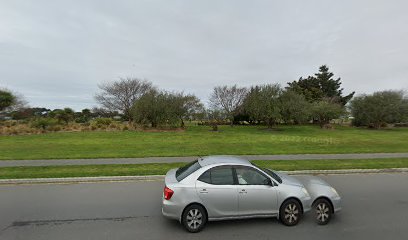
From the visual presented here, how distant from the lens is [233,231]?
489 centimetres

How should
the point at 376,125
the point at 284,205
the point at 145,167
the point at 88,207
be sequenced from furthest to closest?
1. the point at 376,125
2. the point at 145,167
3. the point at 88,207
4. the point at 284,205

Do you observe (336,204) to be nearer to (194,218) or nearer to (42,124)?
(194,218)

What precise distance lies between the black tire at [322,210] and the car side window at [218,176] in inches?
73.8

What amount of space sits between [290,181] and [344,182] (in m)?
4.03

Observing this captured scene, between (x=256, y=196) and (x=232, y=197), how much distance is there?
49cm

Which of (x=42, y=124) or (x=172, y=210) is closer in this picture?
(x=172, y=210)

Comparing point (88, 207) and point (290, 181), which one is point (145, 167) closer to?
point (88, 207)

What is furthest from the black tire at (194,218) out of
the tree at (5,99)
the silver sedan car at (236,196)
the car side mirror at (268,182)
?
the tree at (5,99)

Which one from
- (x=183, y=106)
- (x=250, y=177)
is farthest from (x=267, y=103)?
(x=250, y=177)

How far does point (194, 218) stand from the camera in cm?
496

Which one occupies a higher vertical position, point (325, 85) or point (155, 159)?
point (325, 85)

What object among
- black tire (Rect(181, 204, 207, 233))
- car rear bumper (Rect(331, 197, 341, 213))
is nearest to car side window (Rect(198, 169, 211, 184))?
black tire (Rect(181, 204, 207, 233))

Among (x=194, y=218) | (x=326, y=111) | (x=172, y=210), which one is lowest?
(x=194, y=218)

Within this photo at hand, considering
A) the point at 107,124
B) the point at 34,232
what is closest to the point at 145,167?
the point at 34,232
